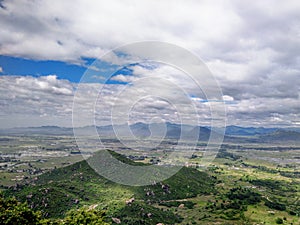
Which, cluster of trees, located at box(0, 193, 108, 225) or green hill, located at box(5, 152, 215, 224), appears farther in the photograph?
green hill, located at box(5, 152, 215, 224)

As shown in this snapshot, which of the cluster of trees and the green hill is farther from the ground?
the cluster of trees

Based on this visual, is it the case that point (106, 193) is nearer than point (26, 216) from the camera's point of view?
No

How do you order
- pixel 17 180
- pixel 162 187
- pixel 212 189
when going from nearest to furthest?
pixel 162 187 < pixel 212 189 < pixel 17 180

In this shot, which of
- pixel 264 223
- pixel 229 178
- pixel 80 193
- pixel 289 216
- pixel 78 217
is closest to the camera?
pixel 78 217

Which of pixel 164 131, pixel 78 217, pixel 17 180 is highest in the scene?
pixel 164 131

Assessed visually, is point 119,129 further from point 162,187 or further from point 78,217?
point 162,187

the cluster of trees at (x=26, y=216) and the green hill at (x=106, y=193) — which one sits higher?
the cluster of trees at (x=26, y=216)

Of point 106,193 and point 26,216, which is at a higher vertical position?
point 26,216

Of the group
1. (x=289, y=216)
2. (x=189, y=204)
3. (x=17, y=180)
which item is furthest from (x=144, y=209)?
(x=17, y=180)

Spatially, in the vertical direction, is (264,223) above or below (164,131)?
below

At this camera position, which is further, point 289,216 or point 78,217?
point 289,216

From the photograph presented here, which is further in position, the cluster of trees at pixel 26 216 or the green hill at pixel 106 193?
the green hill at pixel 106 193
